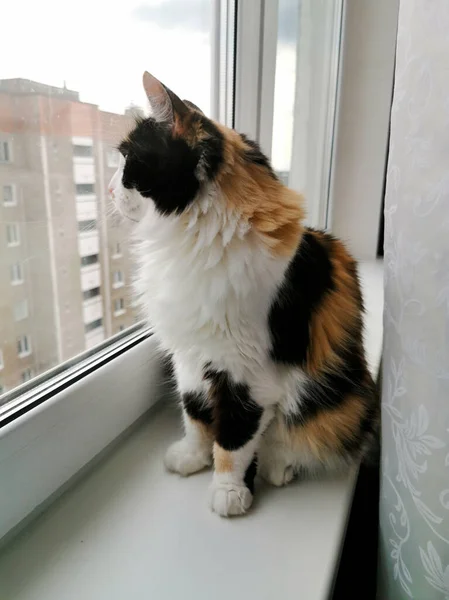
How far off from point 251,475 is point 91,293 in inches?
15.0

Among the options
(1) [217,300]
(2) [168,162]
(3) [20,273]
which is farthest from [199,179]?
(3) [20,273]

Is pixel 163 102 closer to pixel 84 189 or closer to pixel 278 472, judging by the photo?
pixel 84 189

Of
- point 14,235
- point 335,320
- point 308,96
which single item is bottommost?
point 335,320

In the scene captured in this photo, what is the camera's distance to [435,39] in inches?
16.0

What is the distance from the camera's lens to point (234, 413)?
625mm

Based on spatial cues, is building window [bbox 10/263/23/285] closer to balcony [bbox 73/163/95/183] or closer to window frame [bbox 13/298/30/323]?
window frame [bbox 13/298/30/323]

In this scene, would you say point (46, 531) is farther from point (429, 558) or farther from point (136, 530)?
point (429, 558)

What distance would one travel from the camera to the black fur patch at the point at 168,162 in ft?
1.84

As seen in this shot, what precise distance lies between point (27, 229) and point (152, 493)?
1.27 ft

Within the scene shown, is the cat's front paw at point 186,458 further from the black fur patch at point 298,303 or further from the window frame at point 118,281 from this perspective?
the window frame at point 118,281

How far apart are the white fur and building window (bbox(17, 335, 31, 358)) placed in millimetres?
170

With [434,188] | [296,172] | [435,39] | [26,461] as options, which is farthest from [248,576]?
[296,172]

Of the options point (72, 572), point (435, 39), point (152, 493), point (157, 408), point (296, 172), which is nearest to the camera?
point (435, 39)

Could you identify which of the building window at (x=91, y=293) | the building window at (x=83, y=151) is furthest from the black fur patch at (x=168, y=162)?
the building window at (x=91, y=293)
